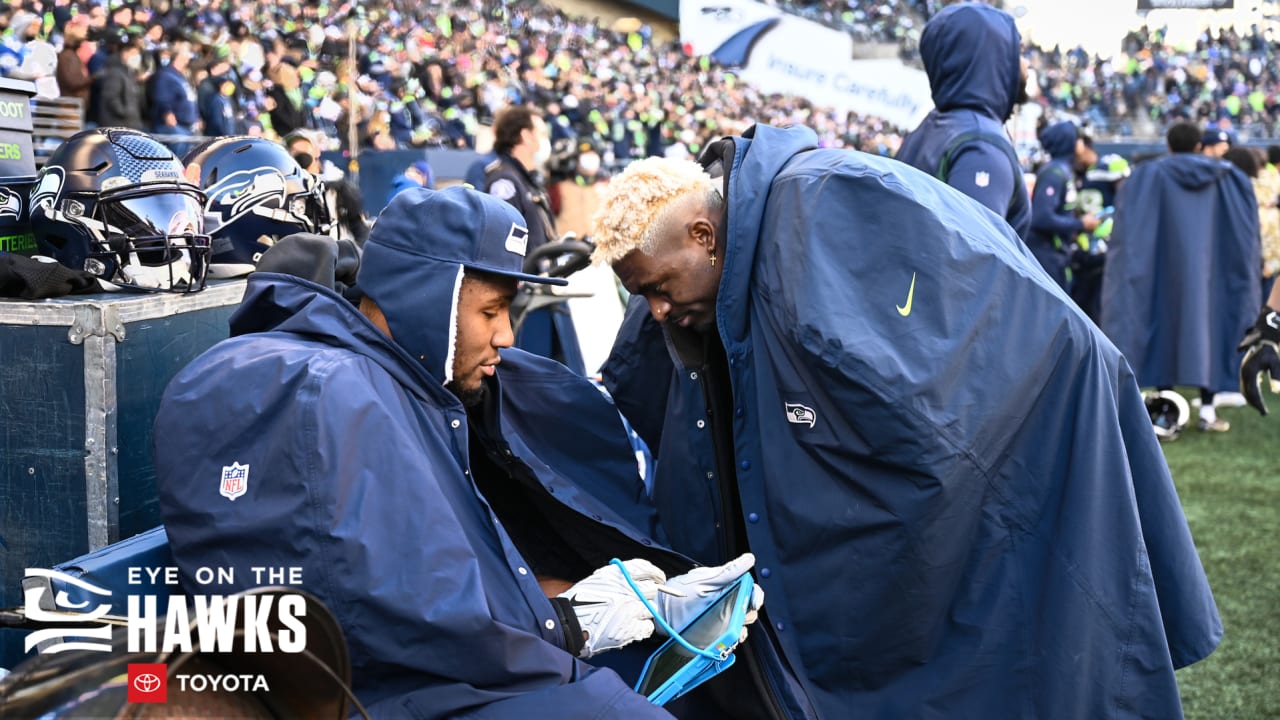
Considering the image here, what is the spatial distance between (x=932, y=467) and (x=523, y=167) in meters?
4.86

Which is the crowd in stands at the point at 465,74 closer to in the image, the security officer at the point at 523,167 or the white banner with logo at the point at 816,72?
the white banner with logo at the point at 816,72

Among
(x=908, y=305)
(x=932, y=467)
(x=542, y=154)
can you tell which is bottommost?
(x=542, y=154)

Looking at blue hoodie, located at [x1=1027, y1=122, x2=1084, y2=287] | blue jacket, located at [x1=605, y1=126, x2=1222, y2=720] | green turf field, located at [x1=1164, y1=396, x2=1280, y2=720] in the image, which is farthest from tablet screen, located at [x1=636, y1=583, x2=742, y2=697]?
blue hoodie, located at [x1=1027, y1=122, x2=1084, y2=287]

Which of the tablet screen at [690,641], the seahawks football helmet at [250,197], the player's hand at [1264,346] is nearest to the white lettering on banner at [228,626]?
the tablet screen at [690,641]

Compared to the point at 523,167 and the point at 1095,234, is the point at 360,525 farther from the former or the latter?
the point at 1095,234

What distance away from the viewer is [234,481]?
79.3 inches

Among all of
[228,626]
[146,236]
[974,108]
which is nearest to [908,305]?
[228,626]

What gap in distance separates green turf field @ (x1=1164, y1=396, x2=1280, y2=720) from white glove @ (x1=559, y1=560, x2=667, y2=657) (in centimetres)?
236

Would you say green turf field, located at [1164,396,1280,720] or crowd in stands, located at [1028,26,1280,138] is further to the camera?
crowd in stands, located at [1028,26,1280,138]

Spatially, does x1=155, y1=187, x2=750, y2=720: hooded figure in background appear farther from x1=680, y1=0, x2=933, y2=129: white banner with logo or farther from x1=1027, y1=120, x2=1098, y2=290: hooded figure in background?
x1=680, y1=0, x2=933, y2=129: white banner with logo

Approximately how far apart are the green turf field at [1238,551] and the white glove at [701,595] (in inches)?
86.3

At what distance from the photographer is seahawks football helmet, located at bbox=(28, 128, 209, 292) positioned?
2908mm

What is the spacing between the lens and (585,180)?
9.66 m

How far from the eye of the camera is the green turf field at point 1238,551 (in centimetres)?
418
